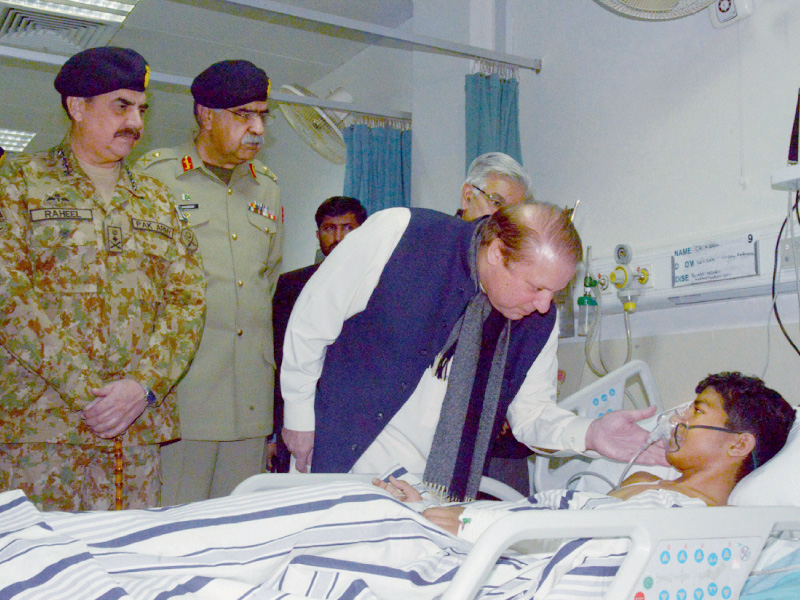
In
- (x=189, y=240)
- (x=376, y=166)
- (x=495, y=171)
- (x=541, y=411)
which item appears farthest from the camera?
(x=376, y=166)

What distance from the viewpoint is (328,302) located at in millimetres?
2080

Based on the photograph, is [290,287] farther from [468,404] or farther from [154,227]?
[468,404]

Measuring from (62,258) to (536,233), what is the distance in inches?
49.8

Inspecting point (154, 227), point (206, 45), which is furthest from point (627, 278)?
point (206, 45)

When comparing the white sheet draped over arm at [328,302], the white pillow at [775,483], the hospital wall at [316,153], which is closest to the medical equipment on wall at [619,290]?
the white pillow at [775,483]

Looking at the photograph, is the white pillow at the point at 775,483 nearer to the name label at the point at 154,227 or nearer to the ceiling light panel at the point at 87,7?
the name label at the point at 154,227

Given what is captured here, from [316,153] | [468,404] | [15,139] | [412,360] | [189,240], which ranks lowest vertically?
[468,404]

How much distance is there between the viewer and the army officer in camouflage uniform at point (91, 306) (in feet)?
6.89

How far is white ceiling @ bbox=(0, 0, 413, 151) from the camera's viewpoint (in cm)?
525

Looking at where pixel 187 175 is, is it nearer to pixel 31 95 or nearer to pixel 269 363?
pixel 269 363

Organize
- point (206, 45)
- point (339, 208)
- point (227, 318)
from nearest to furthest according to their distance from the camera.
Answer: point (227, 318) < point (339, 208) < point (206, 45)

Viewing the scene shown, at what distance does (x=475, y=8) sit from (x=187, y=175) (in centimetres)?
214

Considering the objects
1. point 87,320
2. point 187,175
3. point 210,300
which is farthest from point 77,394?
point 187,175

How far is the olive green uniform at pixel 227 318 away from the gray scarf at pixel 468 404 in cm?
72
